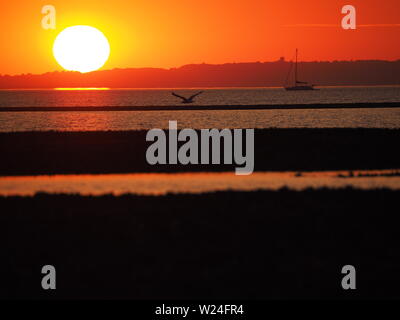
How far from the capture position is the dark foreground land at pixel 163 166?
90.0 ft

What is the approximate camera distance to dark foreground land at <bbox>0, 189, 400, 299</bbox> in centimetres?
1118

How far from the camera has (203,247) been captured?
1294 centimetres

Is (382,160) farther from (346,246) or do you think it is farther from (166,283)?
(166,283)

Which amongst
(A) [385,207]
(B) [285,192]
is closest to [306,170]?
(B) [285,192]

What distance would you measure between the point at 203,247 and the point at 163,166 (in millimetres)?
14835

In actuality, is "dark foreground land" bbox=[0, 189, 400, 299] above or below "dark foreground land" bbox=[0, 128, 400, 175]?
below

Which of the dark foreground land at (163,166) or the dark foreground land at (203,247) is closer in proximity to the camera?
the dark foreground land at (203,247)

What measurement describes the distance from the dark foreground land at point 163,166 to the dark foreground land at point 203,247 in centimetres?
988

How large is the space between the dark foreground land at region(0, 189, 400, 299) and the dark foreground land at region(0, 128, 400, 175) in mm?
9878

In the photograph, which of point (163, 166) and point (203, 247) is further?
point (163, 166)

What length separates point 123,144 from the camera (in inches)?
1459

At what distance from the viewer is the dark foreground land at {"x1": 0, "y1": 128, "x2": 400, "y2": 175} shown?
27.4 metres

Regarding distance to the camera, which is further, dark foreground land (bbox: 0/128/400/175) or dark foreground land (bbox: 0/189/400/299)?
dark foreground land (bbox: 0/128/400/175)

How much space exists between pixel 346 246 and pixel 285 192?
5817mm
